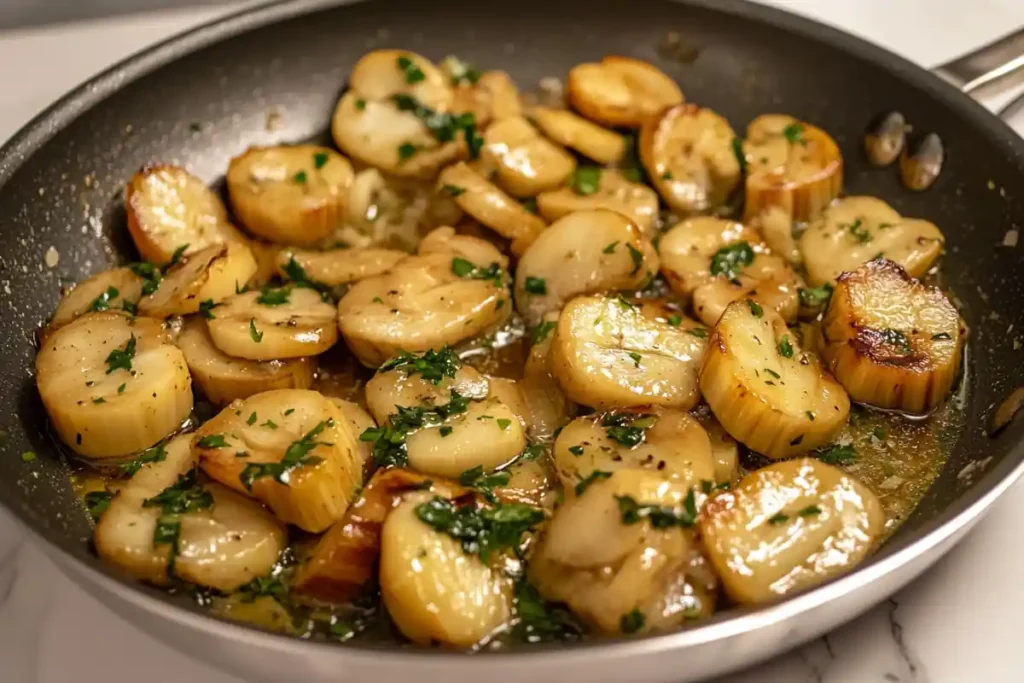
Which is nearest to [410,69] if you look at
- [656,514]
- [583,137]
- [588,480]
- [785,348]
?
[583,137]

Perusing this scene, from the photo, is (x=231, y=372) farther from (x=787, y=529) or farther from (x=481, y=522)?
(x=787, y=529)

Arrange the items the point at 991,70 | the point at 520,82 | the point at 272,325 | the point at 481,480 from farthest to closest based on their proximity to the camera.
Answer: the point at 520,82, the point at 991,70, the point at 272,325, the point at 481,480

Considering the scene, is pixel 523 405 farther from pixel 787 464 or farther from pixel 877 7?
pixel 877 7

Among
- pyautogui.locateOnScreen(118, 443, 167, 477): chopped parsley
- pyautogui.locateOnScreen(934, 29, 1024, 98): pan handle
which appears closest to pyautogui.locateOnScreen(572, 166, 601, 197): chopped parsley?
pyautogui.locateOnScreen(934, 29, 1024, 98): pan handle

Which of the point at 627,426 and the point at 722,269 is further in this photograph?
the point at 722,269

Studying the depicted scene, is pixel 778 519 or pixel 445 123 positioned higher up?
pixel 445 123

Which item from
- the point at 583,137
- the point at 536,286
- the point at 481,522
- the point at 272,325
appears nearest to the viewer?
the point at 481,522
